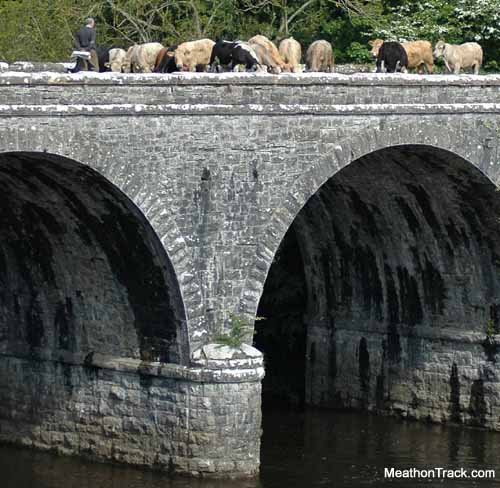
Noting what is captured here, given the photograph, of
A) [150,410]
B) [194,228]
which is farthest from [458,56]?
[150,410]

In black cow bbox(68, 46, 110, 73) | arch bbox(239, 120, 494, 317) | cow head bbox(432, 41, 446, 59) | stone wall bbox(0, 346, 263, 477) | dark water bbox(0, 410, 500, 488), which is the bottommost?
dark water bbox(0, 410, 500, 488)

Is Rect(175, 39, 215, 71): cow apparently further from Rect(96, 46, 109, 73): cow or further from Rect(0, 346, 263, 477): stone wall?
Rect(0, 346, 263, 477): stone wall

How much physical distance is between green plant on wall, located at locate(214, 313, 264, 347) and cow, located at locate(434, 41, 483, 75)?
1005 centimetres

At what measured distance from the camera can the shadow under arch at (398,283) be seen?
40.2m

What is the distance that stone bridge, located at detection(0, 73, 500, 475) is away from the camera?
3325 cm

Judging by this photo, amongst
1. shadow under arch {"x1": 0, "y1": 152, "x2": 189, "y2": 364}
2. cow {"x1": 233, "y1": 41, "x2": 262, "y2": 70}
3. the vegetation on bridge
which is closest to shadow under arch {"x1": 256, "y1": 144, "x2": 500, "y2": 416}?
cow {"x1": 233, "y1": 41, "x2": 262, "y2": 70}

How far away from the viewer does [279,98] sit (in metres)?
34.9

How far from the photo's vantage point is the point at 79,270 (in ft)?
117

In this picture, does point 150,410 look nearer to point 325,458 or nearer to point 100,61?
point 325,458

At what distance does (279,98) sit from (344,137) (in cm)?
170

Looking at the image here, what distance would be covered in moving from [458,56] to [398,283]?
522 centimetres

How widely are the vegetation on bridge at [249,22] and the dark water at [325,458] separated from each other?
12.5m

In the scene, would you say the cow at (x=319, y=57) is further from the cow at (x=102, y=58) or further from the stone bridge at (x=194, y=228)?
the cow at (x=102, y=58)

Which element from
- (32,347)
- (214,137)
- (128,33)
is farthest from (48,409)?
→ (128,33)
